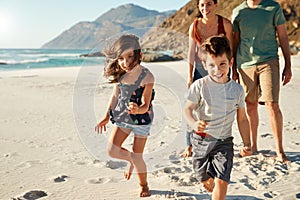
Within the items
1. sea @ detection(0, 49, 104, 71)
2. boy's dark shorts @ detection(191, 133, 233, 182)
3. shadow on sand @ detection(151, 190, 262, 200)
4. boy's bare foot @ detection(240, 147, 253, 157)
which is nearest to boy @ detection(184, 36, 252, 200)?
boy's dark shorts @ detection(191, 133, 233, 182)

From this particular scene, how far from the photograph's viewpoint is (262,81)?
3822mm

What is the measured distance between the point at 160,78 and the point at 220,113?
1604 millimetres

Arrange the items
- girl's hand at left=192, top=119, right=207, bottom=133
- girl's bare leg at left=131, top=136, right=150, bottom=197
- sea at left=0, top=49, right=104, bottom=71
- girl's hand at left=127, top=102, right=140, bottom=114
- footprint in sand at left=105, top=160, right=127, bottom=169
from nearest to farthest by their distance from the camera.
Result: girl's hand at left=192, top=119, right=207, bottom=133 < girl's hand at left=127, top=102, right=140, bottom=114 < girl's bare leg at left=131, top=136, right=150, bottom=197 < footprint in sand at left=105, top=160, right=127, bottom=169 < sea at left=0, top=49, right=104, bottom=71

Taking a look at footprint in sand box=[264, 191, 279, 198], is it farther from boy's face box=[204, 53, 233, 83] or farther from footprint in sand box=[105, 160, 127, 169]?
footprint in sand box=[105, 160, 127, 169]

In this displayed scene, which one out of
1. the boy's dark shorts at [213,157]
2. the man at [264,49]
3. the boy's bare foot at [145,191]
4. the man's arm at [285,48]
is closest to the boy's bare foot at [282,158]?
the man at [264,49]

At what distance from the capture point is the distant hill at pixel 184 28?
10.8 feet

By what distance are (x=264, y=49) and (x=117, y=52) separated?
1.72 meters

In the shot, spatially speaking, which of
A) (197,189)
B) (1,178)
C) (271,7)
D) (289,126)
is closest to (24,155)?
(1,178)

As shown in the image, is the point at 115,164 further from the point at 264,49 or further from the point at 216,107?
the point at 264,49

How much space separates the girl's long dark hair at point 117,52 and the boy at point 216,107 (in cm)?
58

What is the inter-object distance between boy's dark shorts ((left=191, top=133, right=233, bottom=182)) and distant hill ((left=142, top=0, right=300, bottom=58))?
915mm

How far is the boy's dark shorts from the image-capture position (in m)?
2.56

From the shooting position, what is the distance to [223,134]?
8.64ft

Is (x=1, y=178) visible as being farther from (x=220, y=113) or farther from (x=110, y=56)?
(x=220, y=113)
